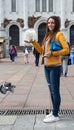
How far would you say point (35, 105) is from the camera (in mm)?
9352

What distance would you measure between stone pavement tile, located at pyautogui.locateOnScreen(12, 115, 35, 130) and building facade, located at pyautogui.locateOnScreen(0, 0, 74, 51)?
55208 mm

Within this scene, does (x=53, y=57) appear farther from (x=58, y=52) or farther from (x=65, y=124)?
(x=65, y=124)

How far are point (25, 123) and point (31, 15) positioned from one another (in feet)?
189

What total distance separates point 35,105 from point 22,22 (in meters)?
55.0

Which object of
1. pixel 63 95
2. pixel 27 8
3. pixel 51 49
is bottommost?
pixel 63 95

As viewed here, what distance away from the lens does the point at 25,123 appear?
24.1ft

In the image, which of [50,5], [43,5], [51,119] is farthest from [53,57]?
[43,5]

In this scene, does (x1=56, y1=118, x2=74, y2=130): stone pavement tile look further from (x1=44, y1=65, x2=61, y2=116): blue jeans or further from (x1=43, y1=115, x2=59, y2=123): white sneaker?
(x1=44, y1=65, x2=61, y2=116): blue jeans

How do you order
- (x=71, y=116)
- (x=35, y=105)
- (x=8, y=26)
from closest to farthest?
1. (x=71, y=116)
2. (x=35, y=105)
3. (x=8, y=26)

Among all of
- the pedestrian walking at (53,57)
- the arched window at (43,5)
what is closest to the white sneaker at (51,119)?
the pedestrian walking at (53,57)

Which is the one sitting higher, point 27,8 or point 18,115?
point 27,8

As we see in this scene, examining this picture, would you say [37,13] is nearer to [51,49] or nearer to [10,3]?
[10,3]

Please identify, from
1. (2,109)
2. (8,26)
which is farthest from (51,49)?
(8,26)

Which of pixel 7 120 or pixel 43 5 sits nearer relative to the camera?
pixel 7 120
